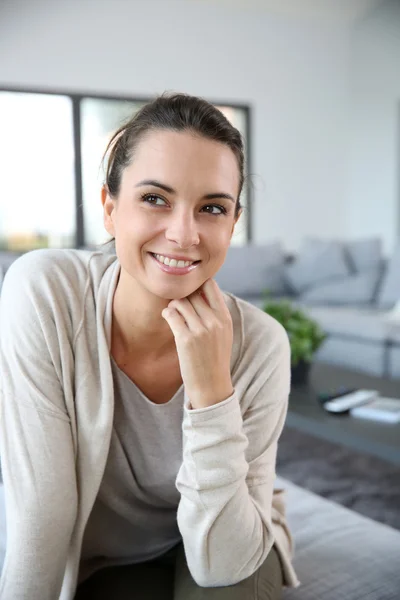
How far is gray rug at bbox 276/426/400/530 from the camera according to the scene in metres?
2.15

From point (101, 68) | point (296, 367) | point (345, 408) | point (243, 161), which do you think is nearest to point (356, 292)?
point (296, 367)

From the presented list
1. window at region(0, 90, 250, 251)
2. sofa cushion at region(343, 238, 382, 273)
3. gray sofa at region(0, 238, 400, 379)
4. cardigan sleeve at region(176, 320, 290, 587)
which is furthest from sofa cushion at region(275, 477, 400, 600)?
window at region(0, 90, 250, 251)

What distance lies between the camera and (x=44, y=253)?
1159 millimetres

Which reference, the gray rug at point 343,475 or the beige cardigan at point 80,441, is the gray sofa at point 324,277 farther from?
the beige cardigan at point 80,441

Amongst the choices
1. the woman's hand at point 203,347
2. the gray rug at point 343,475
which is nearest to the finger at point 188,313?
the woman's hand at point 203,347

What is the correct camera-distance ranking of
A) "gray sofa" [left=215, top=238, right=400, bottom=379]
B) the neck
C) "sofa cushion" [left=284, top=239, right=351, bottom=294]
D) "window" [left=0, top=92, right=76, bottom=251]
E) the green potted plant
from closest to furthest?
1. the neck
2. the green potted plant
3. "gray sofa" [left=215, top=238, right=400, bottom=379]
4. "sofa cushion" [left=284, top=239, right=351, bottom=294]
5. "window" [left=0, top=92, right=76, bottom=251]

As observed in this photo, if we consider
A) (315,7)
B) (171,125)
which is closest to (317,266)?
(315,7)

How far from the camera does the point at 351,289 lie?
14.5 feet

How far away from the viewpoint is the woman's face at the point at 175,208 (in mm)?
1005

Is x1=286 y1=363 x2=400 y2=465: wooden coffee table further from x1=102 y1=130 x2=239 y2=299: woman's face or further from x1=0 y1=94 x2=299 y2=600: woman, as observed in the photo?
x1=102 y1=130 x2=239 y2=299: woman's face

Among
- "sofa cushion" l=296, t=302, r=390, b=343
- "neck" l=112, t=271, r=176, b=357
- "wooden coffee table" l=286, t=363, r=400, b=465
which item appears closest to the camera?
"neck" l=112, t=271, r=176, b=357

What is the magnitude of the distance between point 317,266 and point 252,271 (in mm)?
488

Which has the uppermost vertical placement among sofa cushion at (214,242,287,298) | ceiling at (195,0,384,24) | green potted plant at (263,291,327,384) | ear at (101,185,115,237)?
ceiling at (195,0,384,24)

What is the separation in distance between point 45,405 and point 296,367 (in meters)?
1.56
